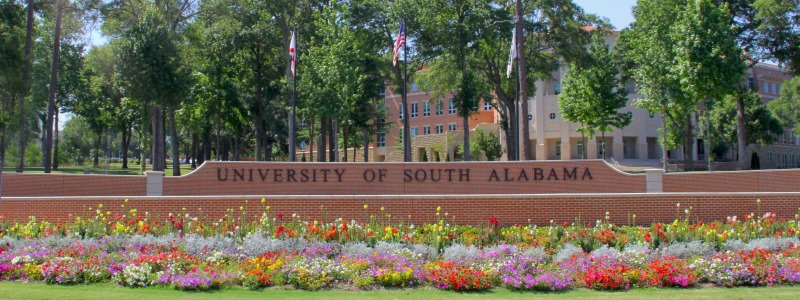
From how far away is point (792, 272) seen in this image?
1203 centimetres

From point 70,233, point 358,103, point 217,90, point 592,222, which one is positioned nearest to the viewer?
point 70,233

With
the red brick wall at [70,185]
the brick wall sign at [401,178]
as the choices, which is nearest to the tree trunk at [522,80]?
the brick wall sign at [401,178]

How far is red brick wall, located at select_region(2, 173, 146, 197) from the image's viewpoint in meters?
23.2

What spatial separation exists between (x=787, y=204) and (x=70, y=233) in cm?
1646

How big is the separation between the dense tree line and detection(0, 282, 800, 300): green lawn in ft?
59.2

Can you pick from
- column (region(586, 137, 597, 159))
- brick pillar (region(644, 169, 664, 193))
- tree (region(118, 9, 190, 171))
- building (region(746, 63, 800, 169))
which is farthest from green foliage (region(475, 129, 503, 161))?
brick pillar (region(644, 169, 664, 193))

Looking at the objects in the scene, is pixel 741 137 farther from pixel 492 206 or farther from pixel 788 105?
pixel 788 105

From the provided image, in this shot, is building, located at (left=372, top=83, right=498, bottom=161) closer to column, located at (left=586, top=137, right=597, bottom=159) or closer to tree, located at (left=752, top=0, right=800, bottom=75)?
column, located at (left=586, top=137, right=597, bottom=159)

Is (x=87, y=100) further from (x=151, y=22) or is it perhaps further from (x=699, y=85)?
(x=699, y=85)

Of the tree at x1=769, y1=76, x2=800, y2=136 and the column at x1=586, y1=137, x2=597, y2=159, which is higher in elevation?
the tree at x1=769, y1=76, x2=800, y2=136

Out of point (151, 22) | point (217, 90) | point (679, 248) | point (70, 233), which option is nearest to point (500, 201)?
point (679, 248)

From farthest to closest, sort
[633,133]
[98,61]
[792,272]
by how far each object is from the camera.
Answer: [633,133] < [98,61] < [792,272]

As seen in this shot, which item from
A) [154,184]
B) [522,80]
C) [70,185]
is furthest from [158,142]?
[522,80]

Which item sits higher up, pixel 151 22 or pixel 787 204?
pixel 151 22
